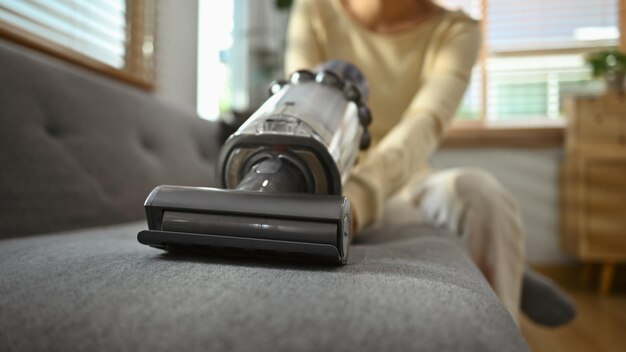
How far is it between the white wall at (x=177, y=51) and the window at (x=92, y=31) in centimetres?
11

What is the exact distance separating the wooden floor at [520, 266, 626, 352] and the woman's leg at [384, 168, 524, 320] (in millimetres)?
623

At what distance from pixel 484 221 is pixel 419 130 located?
0.21 m

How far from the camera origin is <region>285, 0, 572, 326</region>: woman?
0.84 metres

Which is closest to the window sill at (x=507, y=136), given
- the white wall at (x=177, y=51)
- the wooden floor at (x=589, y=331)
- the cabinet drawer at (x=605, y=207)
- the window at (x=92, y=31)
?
the cabinet drawer at (x=605, y=207)

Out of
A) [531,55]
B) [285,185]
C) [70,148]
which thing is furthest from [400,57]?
[531,55]

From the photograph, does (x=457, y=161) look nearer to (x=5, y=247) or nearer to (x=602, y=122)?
(x=602, y=122)

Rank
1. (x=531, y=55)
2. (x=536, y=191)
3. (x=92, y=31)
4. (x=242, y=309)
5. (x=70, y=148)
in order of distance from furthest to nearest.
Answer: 1. (x=531, y=55)
2. (x=536, y=191)
3. (x=92, y=31)
4. (x=70, y=148)
5. (x=242, y=309)

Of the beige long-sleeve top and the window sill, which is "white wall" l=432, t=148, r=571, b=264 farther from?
the beige long-sleeve top

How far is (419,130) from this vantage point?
96 cm

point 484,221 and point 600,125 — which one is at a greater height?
point 600,125

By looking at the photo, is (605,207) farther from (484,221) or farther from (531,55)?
(484,221)

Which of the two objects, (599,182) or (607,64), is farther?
(607,64)

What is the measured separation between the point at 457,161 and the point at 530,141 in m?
0.37

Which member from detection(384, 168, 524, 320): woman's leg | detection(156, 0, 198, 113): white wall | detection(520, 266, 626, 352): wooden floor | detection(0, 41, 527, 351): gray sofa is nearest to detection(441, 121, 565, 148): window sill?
detection(520, 266, 626, 352): wooden floor
